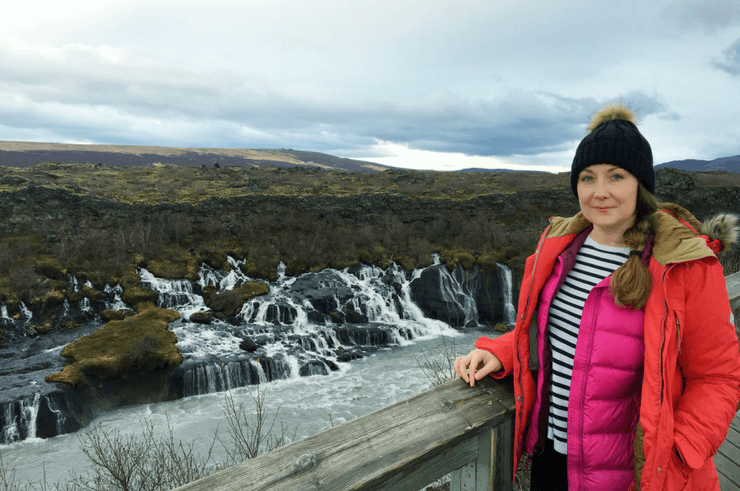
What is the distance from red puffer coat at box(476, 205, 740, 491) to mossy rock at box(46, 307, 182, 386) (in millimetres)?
12541

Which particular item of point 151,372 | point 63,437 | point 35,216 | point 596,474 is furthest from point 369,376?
point 35,216

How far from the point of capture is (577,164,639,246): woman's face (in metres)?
1.45

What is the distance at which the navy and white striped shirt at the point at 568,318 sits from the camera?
1521 mm

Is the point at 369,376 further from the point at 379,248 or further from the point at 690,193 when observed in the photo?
the point at 690,193

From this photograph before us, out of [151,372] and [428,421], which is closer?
[428,421]

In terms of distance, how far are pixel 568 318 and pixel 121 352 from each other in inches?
511

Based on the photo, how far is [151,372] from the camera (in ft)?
37.4

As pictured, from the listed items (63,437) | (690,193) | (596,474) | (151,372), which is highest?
(690,193)

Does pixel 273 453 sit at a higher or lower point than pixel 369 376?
higher

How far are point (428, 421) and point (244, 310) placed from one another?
1502 centimetres

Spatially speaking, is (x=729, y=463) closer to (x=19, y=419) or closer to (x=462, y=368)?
(x=462, y=368)

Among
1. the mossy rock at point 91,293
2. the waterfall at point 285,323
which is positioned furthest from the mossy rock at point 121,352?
the mossy rock at point 91,293

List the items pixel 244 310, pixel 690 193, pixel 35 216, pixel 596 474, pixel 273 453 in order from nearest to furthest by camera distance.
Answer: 1. pixel 273 453
2. pixel 596 474
3. pixel 244 310
4. pixel 35 216
5. pixel 690 193

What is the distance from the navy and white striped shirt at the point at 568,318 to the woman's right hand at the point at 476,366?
0.24 m
